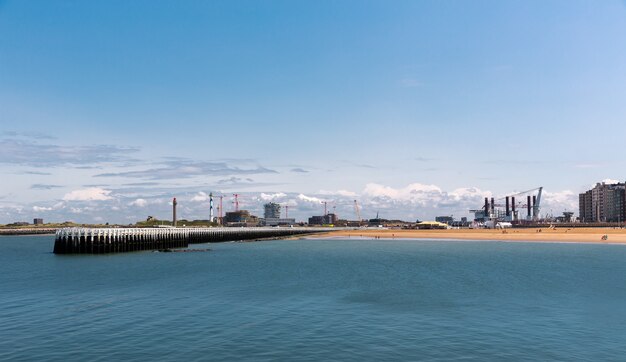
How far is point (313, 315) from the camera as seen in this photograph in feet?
115

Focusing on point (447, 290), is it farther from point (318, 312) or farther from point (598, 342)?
point (598, 342)

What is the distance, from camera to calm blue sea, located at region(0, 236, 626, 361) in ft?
84.7

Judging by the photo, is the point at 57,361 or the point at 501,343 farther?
the point at 501,343

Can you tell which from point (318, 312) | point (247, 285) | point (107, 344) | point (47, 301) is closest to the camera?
point (107, 344)

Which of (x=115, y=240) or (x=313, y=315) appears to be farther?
(x=115, y=240)

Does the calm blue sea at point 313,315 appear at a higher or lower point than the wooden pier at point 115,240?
lower

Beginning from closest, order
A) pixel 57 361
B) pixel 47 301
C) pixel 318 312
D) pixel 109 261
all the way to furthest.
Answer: pixel 57 361 → pixel 318 312 → pixel 47 301 → pixel 109 261

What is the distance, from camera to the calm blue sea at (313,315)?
25.8 metres

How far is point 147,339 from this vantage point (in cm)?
2809

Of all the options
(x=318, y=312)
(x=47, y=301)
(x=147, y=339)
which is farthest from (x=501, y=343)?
(x=47, y=301)

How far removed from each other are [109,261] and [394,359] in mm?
65188

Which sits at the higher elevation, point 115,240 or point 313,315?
point 115,240

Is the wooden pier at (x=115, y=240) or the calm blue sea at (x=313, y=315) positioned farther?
the wooden pier at (x=115, y=240)

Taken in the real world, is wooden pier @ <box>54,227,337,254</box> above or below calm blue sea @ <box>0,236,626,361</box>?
above
